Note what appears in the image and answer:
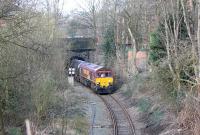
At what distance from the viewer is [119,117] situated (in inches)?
1097

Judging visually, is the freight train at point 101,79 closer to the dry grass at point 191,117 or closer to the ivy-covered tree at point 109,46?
the ivy-covered tree at point 109,46

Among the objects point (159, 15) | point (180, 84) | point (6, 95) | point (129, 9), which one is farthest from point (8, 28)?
point (129, 9)

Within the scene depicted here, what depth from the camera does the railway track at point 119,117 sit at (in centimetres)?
2342

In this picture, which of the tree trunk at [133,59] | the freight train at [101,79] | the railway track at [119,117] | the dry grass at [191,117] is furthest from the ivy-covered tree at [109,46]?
the dry grass at [191,117]

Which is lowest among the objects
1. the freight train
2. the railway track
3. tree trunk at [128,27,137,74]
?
the railway track

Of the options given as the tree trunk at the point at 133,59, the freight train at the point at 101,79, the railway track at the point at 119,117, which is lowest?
the railway track at the point at 119,117

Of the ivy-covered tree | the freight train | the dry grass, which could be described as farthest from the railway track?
the ivy-covered tree

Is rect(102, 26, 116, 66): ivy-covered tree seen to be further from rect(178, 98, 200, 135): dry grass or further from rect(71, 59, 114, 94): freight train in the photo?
rect(178, 98, 200, 135): dry grass

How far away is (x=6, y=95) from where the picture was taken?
661 inches

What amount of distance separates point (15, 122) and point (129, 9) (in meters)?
26.6

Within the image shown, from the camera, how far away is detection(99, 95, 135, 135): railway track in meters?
23.4

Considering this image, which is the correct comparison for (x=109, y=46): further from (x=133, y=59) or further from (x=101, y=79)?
(x=101, y=79)

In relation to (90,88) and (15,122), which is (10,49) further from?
(90,88)

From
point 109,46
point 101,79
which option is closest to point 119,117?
point 101,79
